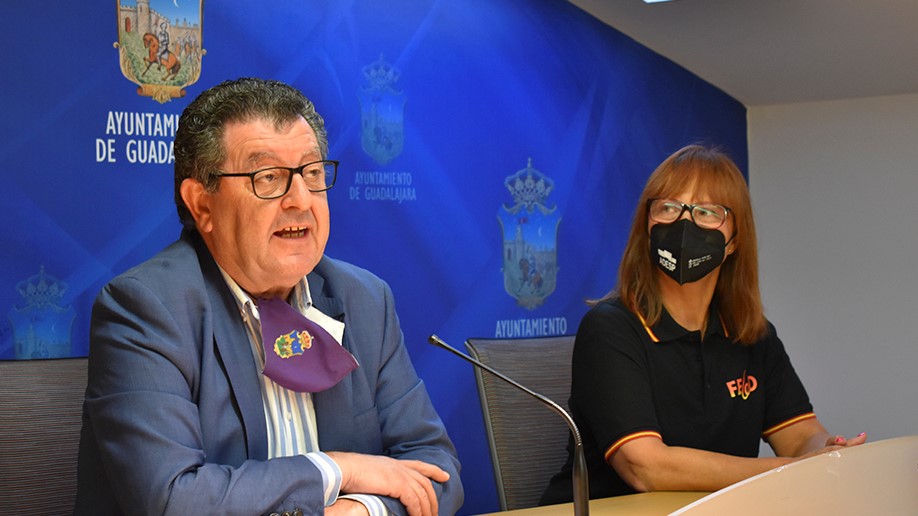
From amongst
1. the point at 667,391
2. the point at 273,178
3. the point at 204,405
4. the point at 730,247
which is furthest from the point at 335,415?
the point at 730,247

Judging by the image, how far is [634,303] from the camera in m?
2.55

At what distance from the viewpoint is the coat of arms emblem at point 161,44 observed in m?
2.92

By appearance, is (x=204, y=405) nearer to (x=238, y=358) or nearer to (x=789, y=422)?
(x=238, y=358)

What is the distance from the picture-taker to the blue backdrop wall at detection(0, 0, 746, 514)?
279cm

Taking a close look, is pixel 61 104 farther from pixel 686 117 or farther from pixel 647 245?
pixel 686 117

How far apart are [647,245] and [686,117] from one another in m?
2.16

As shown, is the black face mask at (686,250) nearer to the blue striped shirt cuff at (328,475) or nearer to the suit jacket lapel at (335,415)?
the suit jacket lapel at (335,415)

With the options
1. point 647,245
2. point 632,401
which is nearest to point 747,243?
point 647,245

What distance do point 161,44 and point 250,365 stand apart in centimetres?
142

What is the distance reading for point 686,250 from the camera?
249 centimetres

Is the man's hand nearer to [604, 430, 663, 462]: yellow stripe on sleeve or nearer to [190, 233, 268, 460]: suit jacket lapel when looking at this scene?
[190, 233, 268, 460]: suit jacket lapel

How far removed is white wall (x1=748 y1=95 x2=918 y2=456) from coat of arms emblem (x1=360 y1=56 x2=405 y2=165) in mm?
1957

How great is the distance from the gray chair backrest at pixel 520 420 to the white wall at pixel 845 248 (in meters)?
2.27

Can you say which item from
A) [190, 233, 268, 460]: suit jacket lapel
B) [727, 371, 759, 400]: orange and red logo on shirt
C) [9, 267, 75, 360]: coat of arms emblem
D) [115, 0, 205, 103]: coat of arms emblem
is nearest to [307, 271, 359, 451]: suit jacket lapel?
[190, 233, 268, 460]: suit jacket lapel
